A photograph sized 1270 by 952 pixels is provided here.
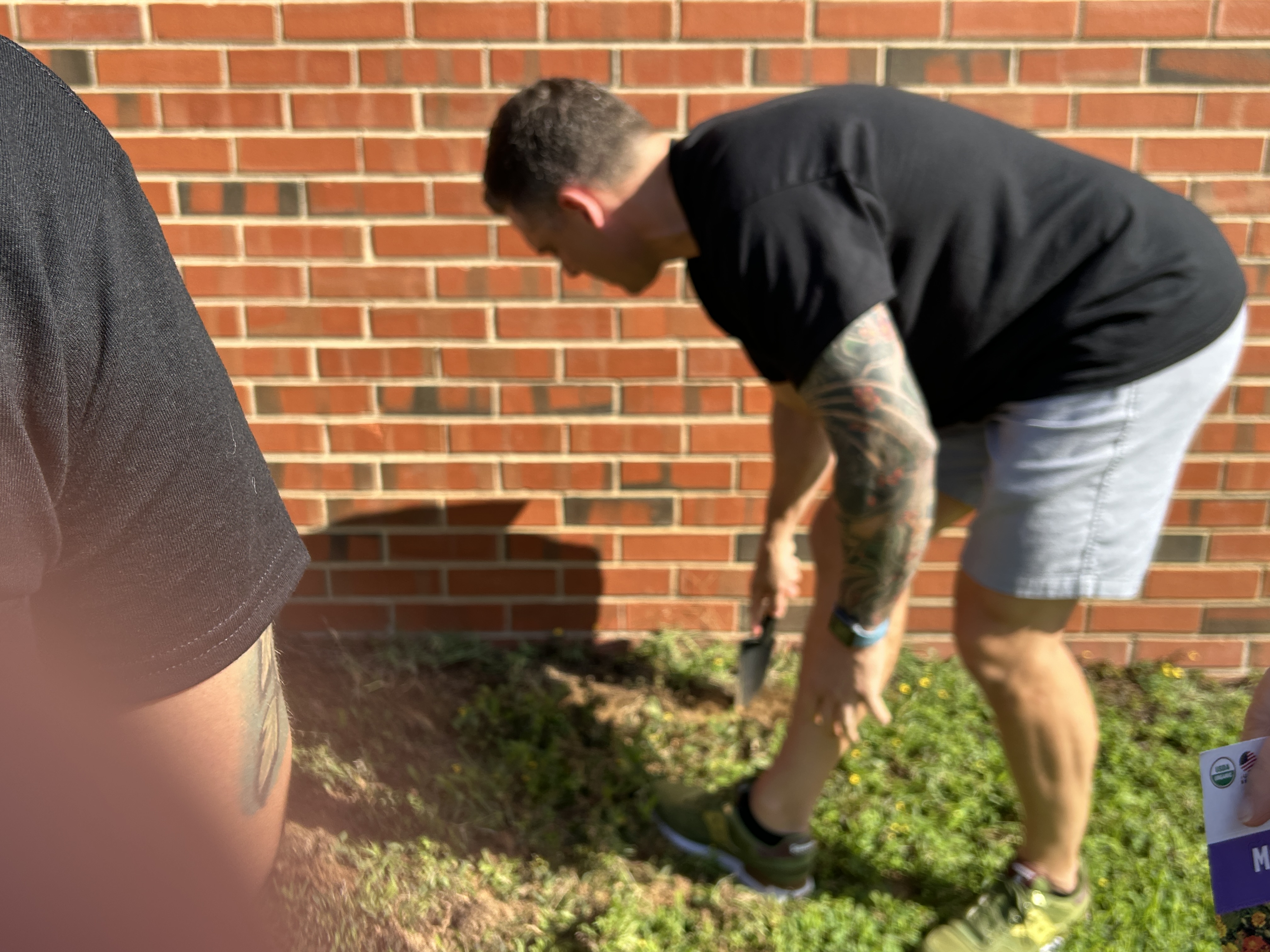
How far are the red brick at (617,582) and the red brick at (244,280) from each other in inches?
48.1

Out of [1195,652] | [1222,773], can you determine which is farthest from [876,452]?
[1195,652]

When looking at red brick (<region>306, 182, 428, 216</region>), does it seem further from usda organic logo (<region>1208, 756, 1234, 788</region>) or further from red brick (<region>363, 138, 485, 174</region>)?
usda organic logo (<region>1208, 756, 1234, 788</region>)

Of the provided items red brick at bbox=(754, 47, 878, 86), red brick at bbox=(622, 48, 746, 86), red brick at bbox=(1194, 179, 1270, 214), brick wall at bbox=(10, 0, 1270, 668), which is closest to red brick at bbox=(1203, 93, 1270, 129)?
brick wall at bbox=(10, 0, 1270, 668)

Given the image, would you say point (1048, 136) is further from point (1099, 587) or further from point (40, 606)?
point (40, 606)

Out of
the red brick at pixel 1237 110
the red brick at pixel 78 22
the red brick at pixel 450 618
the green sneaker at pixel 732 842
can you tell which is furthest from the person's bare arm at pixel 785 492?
the red brick at pixel 78 22

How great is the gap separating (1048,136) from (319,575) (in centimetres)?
258

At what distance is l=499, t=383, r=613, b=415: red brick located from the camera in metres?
2.90

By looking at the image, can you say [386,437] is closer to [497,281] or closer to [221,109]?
[497,281]

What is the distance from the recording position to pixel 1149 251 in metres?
1.79

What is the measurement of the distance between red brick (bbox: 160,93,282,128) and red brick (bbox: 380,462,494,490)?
1061 millimetres

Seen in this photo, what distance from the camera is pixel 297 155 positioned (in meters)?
2.71

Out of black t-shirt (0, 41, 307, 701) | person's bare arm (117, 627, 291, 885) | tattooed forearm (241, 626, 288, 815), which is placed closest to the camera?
black t-shirt (0, 41, 307, 701)

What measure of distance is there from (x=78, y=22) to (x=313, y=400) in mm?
1189

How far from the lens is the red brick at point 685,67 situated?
2611 millimetres
